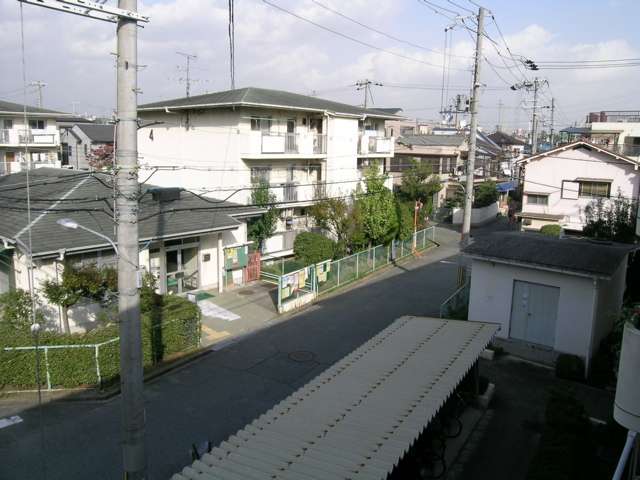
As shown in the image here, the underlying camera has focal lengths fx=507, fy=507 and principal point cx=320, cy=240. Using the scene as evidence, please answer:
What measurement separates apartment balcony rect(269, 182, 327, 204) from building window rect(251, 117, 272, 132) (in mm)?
2723

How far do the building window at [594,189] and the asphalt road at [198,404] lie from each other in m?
14.1

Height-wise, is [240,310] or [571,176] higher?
[571,176]

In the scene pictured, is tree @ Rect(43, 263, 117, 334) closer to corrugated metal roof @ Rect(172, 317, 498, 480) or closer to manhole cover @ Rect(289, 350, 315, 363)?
manhole cover @ Rect(289, 350, 315, 363)

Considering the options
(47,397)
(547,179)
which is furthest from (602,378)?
(547,179)

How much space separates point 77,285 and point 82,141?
33029 millimetres

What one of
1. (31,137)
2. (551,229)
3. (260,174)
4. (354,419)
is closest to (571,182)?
(551,229)

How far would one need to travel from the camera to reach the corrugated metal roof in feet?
18.2

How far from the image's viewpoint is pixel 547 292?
1287cm

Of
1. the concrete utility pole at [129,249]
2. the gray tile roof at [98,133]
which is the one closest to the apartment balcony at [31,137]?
the gray tile roof at [98,133]

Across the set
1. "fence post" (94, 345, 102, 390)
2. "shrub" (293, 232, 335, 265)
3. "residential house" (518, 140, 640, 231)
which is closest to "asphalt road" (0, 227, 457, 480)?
"fence post" (94, 345, 102, 390)

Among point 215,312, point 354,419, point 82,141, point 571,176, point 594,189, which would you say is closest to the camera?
point 354,419

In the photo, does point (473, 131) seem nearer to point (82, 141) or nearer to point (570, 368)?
point (570, 368)

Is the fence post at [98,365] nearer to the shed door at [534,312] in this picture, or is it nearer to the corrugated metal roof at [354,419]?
the corrugated metal roof at [354,419]

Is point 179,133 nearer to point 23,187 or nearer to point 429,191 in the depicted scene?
point 23,187
